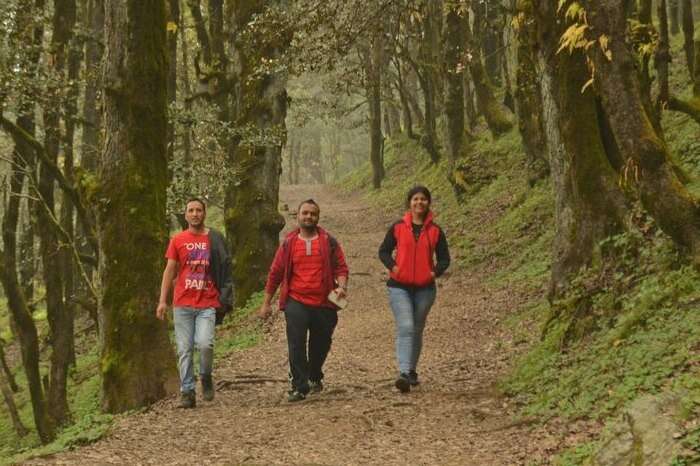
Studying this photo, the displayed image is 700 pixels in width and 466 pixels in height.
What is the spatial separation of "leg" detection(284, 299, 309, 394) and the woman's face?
1.56 meters

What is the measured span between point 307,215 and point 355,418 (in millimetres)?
2119

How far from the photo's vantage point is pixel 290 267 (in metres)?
8.04

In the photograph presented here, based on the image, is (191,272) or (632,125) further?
(191,272)

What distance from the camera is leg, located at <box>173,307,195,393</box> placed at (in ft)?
26.2

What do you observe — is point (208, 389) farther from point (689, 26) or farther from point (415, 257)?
point (689, 26)

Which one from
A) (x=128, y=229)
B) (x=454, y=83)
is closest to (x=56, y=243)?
(x=128, y=229)

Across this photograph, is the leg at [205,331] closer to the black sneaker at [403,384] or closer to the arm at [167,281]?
the arm at [167,281]

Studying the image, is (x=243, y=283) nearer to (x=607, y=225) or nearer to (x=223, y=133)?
(x=223, y=133)

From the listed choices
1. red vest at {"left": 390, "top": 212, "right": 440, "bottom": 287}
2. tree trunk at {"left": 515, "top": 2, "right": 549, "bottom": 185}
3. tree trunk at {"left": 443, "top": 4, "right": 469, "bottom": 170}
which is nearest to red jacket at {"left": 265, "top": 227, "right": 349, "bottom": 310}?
red vest at {"left": 390, "top": 212, "right": 440, "bottom": 287}

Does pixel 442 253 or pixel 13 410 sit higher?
pixel 442 253

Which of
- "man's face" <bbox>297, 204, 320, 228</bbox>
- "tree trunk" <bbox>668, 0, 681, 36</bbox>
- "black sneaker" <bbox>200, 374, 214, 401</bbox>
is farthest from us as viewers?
"tree trunk" <bbox>668, 0, 681, 36</bbox>

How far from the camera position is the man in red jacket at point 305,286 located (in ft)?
26.0

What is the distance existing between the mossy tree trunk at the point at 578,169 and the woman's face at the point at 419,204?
1910 mm

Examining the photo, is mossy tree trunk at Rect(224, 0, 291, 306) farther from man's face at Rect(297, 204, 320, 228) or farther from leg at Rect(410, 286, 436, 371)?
leg at Rect(410, 286, 436, 371)
